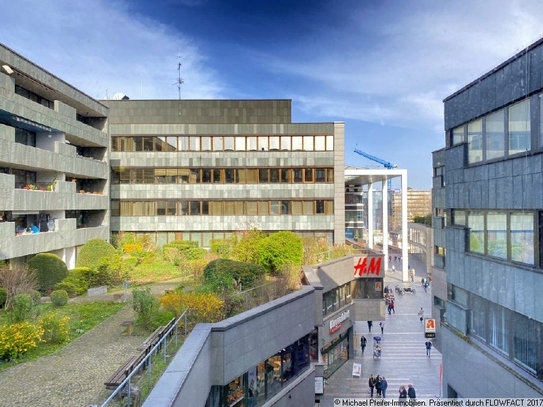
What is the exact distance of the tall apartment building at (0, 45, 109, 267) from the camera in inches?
867

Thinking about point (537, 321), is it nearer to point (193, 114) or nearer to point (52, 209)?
point (52, 209)

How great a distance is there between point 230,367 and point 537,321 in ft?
25.3

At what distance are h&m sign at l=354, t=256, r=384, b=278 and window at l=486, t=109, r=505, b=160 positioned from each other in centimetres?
1763

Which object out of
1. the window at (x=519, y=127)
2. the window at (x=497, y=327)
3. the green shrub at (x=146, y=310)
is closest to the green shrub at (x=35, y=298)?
the green shrub at (x=146, y=310)

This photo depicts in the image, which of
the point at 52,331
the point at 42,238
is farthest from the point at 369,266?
the point at 42,238

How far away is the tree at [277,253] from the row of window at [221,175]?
15.1m

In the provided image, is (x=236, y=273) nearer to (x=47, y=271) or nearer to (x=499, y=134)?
(x=47, y=271)

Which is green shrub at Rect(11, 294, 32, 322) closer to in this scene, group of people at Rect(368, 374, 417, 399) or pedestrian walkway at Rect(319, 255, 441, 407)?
pedestrian walkway at Rect(319, 255, 441, 407)

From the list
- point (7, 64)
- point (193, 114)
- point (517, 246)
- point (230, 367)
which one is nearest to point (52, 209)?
point (7, 64)

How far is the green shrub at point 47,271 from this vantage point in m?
20.4

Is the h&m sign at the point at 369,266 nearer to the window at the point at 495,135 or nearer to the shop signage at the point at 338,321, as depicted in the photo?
the shop signage at the point at 338,321

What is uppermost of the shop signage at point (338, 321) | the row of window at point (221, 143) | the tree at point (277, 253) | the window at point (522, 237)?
the row of window at point (221, 143)

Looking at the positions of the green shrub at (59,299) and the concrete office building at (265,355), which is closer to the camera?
the concrete office building at (265,355)

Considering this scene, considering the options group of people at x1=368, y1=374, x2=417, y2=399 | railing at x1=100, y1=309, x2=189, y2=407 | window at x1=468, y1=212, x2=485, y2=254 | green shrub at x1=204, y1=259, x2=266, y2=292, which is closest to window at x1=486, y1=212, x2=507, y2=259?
window at x1=468, y1=212, x2=485, y2=254
